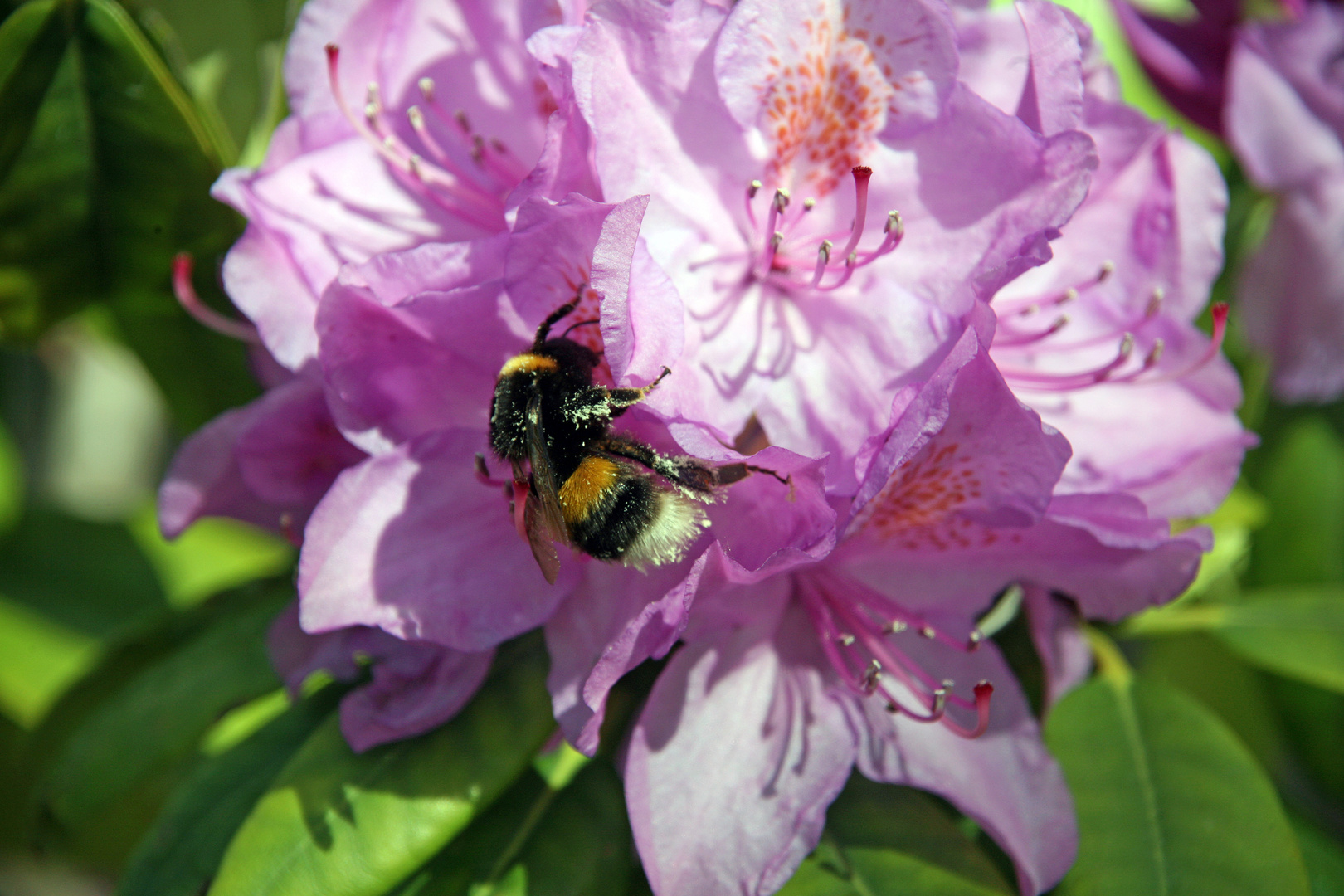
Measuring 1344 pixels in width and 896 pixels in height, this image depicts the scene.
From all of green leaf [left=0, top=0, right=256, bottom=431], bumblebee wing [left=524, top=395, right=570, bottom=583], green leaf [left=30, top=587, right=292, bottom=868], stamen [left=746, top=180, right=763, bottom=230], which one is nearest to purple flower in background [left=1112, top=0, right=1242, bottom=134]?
stamen [left=746, top=180, right=763, bottom=230]

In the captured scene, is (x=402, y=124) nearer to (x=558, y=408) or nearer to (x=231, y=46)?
(x=558, y=408)

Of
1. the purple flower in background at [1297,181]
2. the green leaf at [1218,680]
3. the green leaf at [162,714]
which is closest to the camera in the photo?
the green leaf at [162,714]

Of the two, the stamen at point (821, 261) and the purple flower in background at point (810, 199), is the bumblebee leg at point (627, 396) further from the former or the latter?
the stamen at point (821, 261)

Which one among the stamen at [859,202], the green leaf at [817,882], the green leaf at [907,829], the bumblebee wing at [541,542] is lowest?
the green leaf at [907,829]

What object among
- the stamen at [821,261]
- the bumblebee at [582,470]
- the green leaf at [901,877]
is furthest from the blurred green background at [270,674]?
→ the stamen at [821,261]

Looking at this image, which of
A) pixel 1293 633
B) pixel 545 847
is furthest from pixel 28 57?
pixel 1293 633

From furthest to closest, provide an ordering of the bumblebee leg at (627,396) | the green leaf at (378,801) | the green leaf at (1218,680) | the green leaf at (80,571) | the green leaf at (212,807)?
the green leaf at (80,571), the green leaf at (1218,680), the green leaf at (212,807), the green leaf at (378,801), the bumblebee leg at (627,396)

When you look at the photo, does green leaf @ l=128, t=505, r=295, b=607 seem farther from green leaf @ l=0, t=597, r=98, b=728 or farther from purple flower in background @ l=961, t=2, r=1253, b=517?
purple flower in background @ l=961, t=2, r=1253, b=517

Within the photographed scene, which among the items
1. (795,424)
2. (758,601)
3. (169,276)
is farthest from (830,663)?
(169,276)
